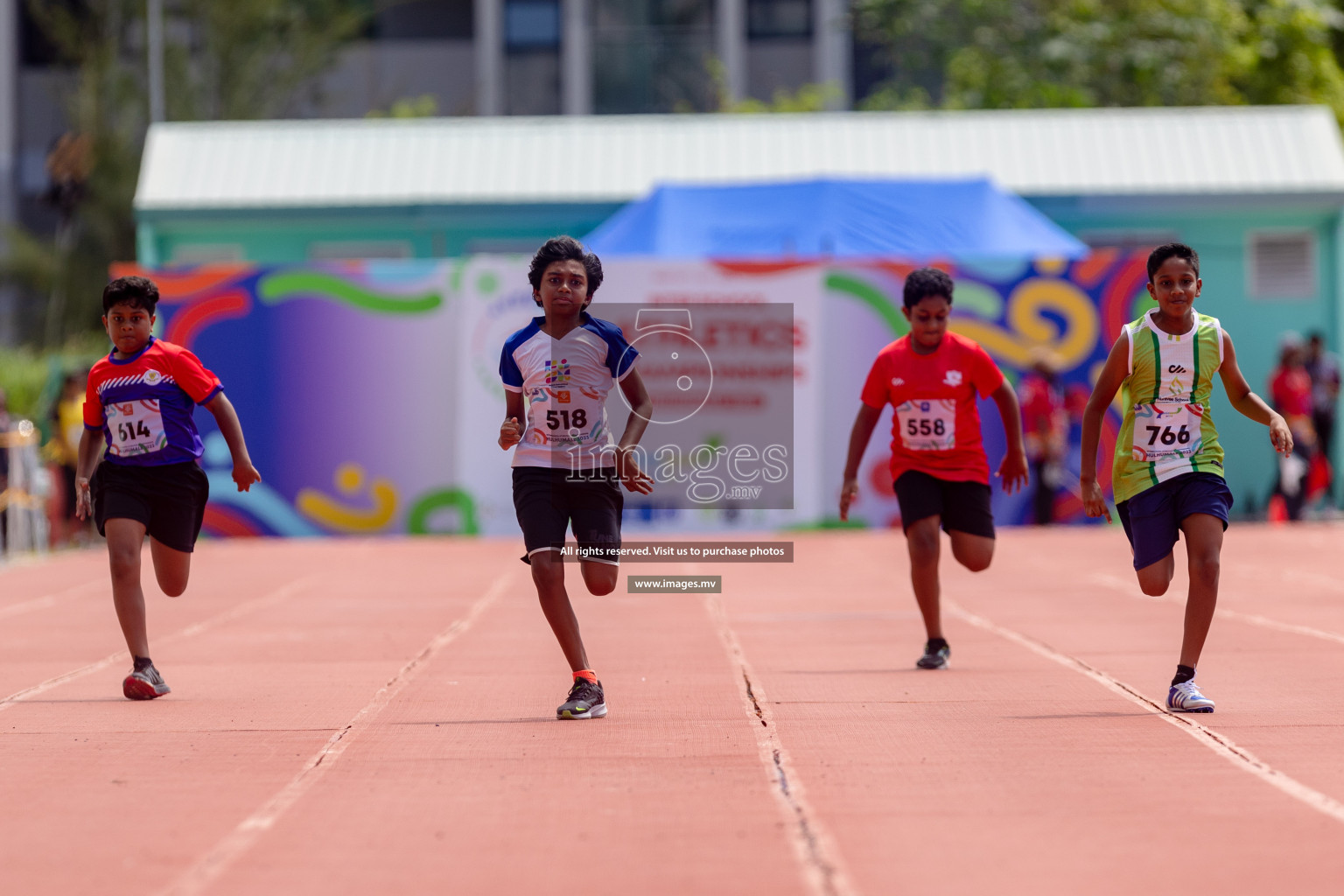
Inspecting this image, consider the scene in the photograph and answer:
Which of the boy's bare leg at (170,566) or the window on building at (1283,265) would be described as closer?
the boy's bare leg at (170,566)

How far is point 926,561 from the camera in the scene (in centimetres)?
923

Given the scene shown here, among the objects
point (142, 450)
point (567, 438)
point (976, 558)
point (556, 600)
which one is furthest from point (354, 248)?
point (556, 600)

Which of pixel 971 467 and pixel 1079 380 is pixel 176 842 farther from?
pixel 1079 380

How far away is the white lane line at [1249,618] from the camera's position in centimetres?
1055

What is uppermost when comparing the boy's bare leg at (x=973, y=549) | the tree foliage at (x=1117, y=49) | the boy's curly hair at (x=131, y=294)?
the tree foliage at (x=1117, y=49)

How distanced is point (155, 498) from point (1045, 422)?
42.2ft

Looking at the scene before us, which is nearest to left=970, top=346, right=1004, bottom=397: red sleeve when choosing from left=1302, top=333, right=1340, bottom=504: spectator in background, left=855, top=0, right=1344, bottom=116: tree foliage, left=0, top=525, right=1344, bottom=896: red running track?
left=0, top=525, right=1344, bottom=896: red running track

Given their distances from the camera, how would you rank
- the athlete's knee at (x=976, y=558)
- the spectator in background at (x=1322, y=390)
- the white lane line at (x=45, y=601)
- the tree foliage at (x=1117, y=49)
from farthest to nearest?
the tree foliage at (x=1117, y=49)
the spectator in background at (x=1322, y=390)
the white lane line at (x=45, y=601)
the athlete's knee at (x=976, y=558)

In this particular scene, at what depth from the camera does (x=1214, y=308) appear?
23.0m

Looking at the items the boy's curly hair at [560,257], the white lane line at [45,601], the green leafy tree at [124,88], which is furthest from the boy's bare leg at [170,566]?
the green leafy tree at [124,88]

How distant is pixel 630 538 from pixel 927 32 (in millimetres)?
24376

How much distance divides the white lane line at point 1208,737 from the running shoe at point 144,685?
4.47 metres

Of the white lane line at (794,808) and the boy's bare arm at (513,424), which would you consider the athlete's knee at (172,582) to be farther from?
the white lane line at (794,808)

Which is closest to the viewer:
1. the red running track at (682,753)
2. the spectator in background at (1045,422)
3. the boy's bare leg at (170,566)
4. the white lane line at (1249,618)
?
the red running track at (682,753)
